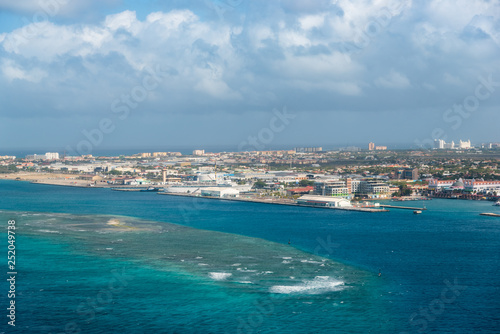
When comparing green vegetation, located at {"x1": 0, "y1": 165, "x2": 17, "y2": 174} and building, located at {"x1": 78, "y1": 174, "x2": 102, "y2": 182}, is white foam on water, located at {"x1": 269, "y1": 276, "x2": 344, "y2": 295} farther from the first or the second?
green vegetation, located at {"x1": 0, "y1": 165, "x2": 17, "y2": 174}

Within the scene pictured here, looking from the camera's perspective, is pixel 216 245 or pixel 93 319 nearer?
pixel 93 319

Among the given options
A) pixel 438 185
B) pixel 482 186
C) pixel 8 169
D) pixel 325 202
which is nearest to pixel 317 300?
pixel 325 202

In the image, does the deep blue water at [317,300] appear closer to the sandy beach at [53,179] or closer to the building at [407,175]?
the building at [407,175]

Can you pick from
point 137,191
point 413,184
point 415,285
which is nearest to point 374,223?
point 415,285

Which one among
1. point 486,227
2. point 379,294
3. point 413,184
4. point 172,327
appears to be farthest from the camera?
point 413,184

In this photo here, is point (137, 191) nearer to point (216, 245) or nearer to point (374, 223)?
point (374, 223)

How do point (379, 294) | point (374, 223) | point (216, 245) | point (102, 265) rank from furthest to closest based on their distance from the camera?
point (374, 223), point (216, 245), point (102, 265), point (379, 294)

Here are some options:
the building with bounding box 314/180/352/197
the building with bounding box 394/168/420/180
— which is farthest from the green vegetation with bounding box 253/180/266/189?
the building with bounding box 394/168/420/180
